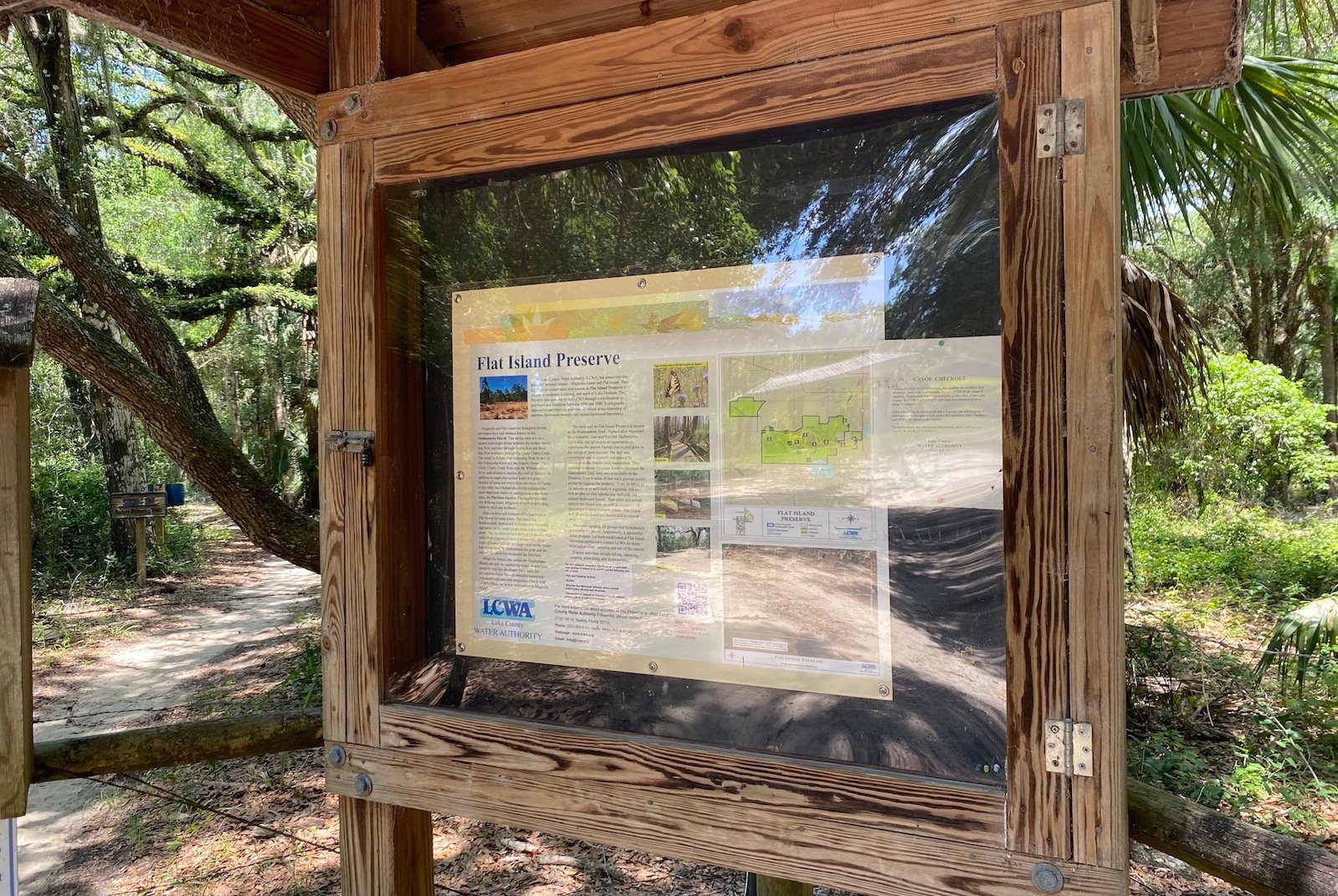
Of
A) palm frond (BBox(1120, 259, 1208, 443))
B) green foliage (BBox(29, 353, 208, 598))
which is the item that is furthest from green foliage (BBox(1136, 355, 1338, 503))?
green foliage (BBox(29, 353, 208, 598))

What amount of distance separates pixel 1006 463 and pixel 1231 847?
33.7 inches

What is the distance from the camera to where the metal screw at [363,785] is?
5.72 ft

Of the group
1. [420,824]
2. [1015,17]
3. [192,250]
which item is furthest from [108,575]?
[1015,17]

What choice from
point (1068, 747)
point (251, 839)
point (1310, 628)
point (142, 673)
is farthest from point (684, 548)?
point (142, 673)

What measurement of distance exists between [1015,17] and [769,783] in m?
1.38

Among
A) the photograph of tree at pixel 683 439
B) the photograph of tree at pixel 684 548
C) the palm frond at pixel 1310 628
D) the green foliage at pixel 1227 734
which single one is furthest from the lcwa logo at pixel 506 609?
the green foliage at pixel 1227 734

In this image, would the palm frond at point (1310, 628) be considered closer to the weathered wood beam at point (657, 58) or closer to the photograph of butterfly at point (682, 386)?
the photograph of butterfly at point (682, 386)

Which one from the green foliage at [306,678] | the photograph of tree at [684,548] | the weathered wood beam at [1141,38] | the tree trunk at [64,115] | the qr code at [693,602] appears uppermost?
the tree trunk at [64,115]

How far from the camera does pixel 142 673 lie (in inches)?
244

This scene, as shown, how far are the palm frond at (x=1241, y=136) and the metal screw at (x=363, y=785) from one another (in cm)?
380

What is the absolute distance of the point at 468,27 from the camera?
6.61ft

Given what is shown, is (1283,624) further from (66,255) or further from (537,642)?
(66,255)

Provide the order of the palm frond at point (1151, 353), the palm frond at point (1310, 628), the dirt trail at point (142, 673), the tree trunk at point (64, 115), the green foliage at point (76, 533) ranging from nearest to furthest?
the palm frond at point (1310, 628), the palm frond at point (1151, 353), the dirt trail at point (142, 673), the tree trunk at point (64, 115), the green foliage at point (76, 533)

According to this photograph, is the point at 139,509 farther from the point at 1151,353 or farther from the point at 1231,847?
the point at 1231,847
